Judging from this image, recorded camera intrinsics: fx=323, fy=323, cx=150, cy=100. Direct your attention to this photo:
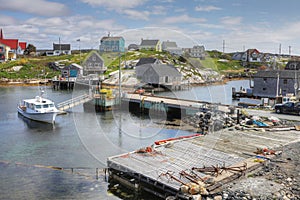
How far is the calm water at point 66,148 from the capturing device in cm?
1477

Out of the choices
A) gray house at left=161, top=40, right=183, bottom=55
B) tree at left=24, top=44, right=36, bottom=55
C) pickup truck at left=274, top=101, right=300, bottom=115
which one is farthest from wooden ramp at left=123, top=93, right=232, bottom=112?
tree at left=24, top=44, right=36, bottom=55

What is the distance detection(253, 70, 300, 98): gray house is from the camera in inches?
1612

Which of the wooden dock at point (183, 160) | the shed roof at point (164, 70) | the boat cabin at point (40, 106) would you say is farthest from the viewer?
the shed roof at point (164, 70)

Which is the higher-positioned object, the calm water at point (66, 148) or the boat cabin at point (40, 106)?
the boat cabin at point (40, 106)

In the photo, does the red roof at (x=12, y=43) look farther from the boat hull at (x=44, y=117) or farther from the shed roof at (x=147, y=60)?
the boat hull at (x=44, y=117)

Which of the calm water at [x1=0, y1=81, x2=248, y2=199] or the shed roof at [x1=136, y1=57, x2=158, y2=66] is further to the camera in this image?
the shed roof at [x1=136, y1=57, x2=158, y2=66]

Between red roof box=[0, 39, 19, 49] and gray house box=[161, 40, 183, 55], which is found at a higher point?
red roof box=[0, 39, 19, 49]

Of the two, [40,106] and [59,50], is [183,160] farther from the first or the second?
[59,50]

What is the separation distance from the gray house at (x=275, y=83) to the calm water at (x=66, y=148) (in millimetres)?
10969

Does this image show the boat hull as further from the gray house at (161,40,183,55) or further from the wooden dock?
the gray house at (161,40,183,55)

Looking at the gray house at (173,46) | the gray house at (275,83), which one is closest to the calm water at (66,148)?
the gray house at (173,46)

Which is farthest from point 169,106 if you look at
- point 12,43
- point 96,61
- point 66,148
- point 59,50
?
point 59,50

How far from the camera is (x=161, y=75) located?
59.4 metres

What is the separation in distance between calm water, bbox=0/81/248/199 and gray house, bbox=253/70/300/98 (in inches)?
432
